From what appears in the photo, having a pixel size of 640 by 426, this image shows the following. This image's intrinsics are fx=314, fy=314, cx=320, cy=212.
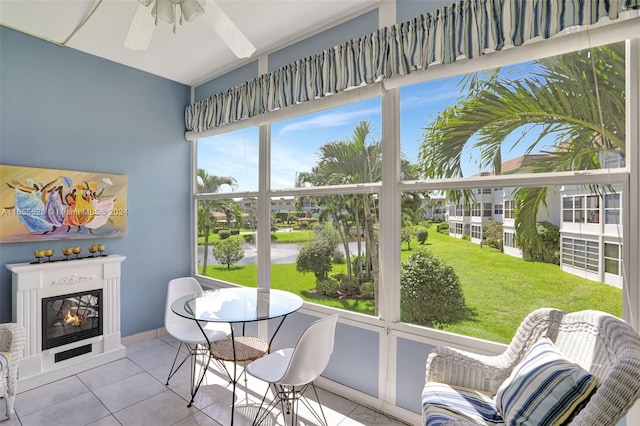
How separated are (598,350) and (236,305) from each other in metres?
1.98

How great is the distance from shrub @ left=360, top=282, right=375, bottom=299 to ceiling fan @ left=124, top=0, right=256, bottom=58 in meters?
1.80

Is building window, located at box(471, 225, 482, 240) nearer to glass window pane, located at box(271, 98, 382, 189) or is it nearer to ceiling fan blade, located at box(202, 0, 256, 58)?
glass window pane, located at box(271, 98, 382, 189)

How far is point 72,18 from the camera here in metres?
2.51

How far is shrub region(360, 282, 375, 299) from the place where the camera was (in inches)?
95.3

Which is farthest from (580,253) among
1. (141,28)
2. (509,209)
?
(141,28)

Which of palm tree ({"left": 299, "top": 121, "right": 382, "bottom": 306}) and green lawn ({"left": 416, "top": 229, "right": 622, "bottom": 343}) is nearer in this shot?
green lawn ({"left": 416, "top": 229, "right": 622, "bottom": 343})

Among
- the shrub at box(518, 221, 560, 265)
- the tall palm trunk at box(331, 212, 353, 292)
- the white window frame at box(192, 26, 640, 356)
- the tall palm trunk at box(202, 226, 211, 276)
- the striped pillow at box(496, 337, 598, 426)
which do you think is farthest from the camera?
the tall palm trunk at box(202, 226, 211, 276)

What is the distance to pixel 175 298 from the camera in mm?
2816

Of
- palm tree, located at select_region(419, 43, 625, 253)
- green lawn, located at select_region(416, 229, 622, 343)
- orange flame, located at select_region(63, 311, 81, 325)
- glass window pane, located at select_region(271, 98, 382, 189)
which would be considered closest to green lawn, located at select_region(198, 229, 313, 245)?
glass window pane, located at select_region(271, 98, 382, 189)

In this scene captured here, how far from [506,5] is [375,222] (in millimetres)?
1507

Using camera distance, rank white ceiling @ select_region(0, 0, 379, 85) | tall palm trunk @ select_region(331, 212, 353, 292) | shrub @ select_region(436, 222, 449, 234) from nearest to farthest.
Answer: shrub @ select_region(436, 222, 449, 234)
white ceiling @ select_region(0, 0, 379, 85)
tall palm trunk @ select_region(331, 212, 353, 292)

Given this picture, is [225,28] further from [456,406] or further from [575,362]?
[575,362]

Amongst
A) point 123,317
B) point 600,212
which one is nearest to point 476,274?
point 600,212

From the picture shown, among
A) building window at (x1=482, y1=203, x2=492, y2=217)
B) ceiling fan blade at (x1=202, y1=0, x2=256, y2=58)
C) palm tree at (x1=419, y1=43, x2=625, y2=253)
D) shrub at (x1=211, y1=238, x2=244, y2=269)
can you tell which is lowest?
shrub at (x1=211, y1=238, x2=244, y2=269)
